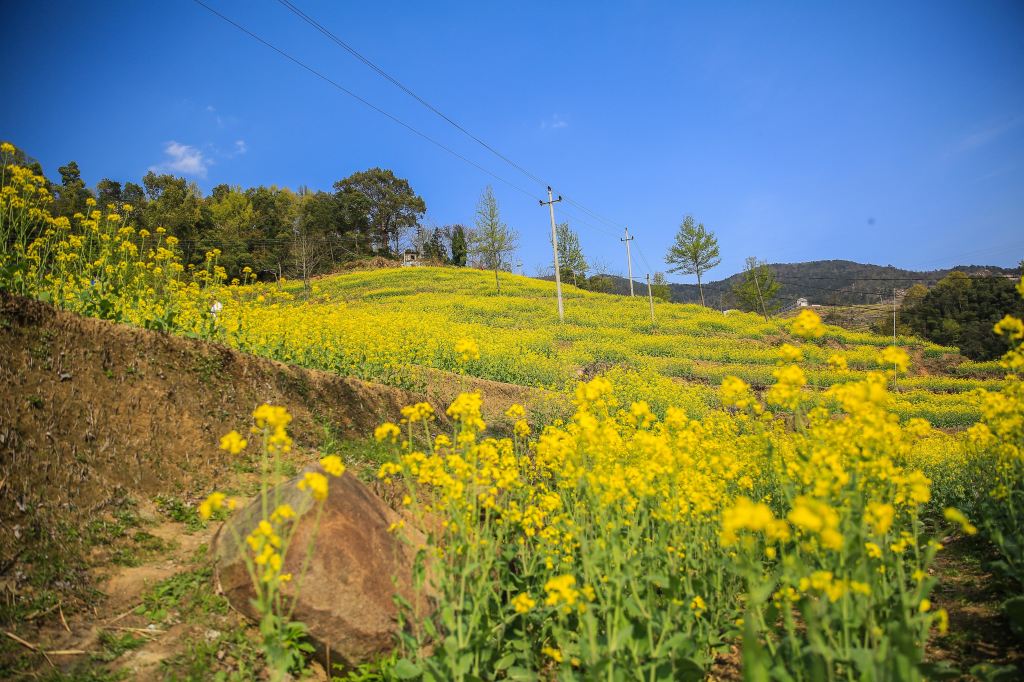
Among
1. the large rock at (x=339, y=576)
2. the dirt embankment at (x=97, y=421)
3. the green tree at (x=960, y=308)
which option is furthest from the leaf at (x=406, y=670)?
the green tree at (x=960, y=308)

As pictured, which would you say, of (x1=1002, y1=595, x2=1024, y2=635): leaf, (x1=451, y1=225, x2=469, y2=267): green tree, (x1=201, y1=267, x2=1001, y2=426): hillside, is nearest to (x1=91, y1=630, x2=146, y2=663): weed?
(x1=201, y1=267, x2=1001, y2=426): hillside

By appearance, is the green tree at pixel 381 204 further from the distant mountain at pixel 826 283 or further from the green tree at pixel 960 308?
the green tree at pixel 960 308

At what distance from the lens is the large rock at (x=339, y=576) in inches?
134

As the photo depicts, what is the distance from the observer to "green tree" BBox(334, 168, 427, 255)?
6650cm

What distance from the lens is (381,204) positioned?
6962 cm

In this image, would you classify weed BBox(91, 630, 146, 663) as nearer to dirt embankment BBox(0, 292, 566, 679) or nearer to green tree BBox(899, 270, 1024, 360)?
dirt embankment BBox(0, 292, 566, 679)

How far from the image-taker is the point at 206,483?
5207 mm

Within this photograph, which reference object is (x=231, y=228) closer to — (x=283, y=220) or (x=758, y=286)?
(x=283, y=220)

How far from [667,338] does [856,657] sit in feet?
76.3

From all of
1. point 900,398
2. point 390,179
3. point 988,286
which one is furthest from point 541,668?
point 390,179

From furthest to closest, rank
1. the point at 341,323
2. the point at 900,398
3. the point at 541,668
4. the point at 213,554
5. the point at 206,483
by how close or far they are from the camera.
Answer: the point at 900,398 < the point at 341,323 < the point at 206,483 < the point at 213,554 < the point at 541,668

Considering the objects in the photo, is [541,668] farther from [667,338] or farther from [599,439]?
[667,338]

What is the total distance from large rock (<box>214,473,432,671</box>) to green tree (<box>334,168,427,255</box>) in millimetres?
67308

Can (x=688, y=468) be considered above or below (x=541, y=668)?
above
